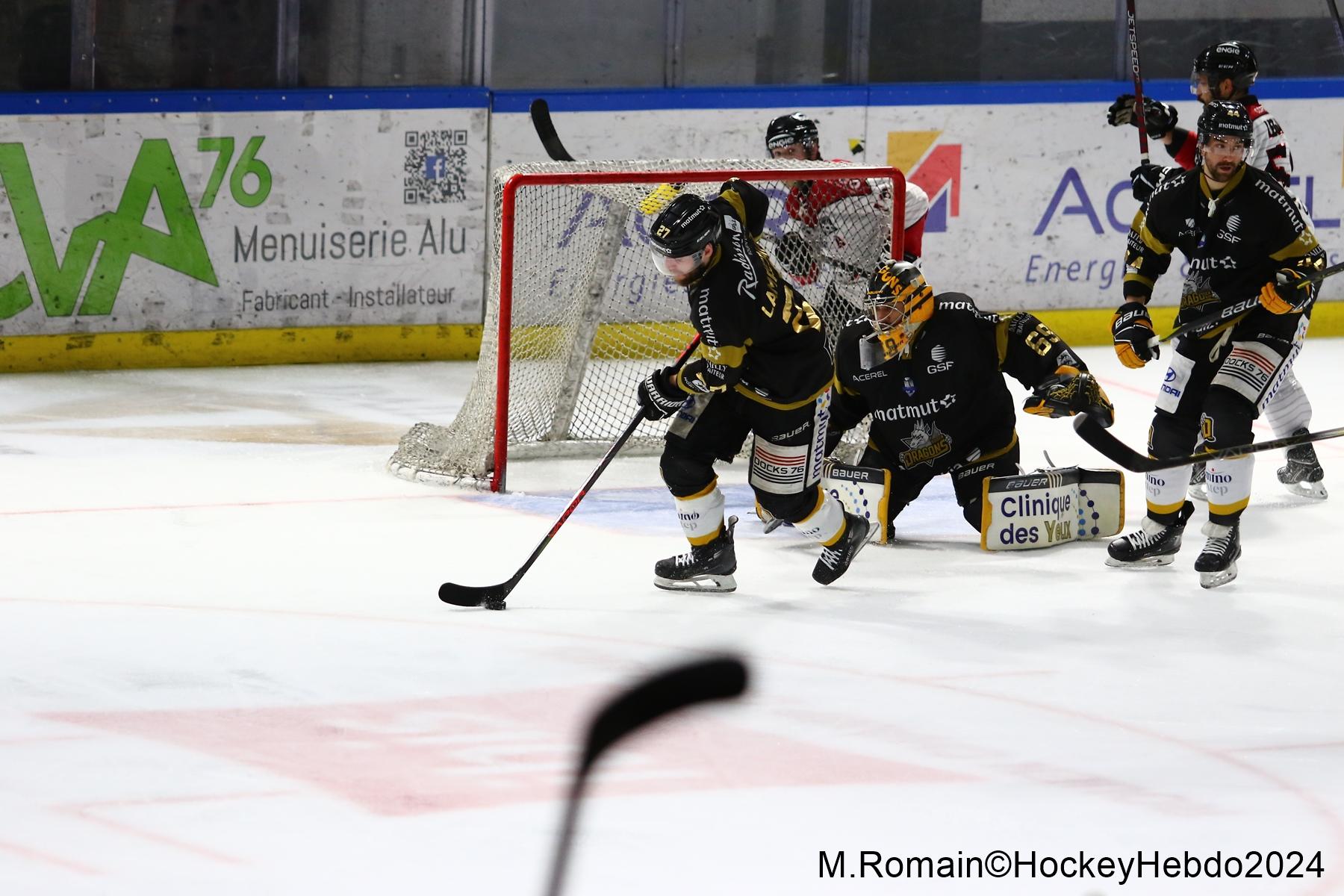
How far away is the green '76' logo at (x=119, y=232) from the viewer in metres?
7.66

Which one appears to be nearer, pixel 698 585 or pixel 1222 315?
pixel 698 585

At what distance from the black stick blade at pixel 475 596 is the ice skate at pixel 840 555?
0.83 metres

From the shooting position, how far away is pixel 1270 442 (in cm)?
490

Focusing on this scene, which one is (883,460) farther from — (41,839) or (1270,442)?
(41,839)

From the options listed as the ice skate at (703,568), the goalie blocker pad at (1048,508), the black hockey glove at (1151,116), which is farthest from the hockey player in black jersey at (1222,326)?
the ice skate at (703,568)

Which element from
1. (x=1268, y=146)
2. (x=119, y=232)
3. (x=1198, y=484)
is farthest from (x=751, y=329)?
(x=119, y=232)

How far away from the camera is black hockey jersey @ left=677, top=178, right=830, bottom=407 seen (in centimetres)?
477

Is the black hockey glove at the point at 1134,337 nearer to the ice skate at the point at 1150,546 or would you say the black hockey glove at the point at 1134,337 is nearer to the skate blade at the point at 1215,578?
the ice skate at the point at 1150,546

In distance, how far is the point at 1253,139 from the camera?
6.09m

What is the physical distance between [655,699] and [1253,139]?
2.99 metres

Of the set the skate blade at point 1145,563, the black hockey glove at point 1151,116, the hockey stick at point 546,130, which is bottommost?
the skate blade at point 1145,563

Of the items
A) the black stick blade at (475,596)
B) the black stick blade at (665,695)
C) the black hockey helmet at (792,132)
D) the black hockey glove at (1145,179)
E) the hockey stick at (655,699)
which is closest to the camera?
the hockey stick at (655,699)

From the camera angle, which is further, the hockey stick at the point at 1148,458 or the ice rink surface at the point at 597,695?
the hockey stick at the point at 1148,458

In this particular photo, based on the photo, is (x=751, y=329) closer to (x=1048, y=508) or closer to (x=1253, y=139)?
(x=1048, y=508)
